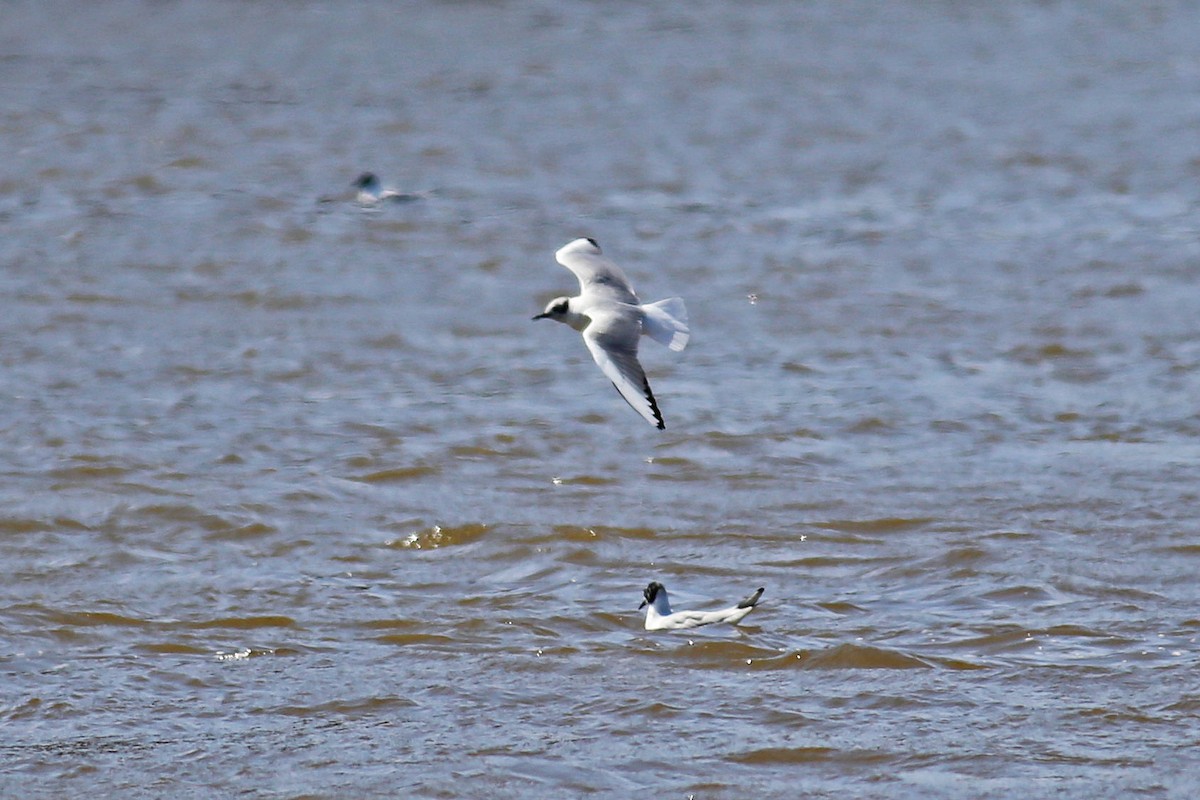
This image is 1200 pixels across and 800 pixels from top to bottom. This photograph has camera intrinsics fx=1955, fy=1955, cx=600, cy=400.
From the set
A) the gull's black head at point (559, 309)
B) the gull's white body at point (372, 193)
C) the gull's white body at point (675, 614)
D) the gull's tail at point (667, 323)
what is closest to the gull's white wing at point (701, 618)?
the gull's white body at point (675, 614)

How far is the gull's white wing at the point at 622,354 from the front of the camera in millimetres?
4992

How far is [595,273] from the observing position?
19.9 ft

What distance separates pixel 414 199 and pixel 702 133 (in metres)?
2.26

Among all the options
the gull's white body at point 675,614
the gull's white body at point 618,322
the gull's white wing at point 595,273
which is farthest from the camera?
the gull's white wing at point 595,273

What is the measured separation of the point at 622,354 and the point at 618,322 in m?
0.22

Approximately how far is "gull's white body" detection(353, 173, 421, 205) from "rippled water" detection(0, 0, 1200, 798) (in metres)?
0.10

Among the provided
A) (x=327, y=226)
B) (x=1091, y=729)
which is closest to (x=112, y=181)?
(x=327, y=226)

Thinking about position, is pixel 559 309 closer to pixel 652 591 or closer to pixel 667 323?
pixel 667 323

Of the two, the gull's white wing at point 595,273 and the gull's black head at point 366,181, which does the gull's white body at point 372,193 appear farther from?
the gull's white wing at point 595,273

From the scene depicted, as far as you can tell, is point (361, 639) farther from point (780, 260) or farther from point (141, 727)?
point (780, 260)

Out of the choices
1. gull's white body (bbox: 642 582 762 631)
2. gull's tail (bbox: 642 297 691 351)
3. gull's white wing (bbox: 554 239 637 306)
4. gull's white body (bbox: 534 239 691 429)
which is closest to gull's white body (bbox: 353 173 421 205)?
gull's white wing (bbox: 554 239 637 306)

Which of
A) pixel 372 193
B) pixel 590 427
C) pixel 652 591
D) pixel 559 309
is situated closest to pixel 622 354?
pixel 559 309

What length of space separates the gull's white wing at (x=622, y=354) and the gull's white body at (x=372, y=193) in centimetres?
528

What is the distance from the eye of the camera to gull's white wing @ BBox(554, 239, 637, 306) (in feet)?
19.3
